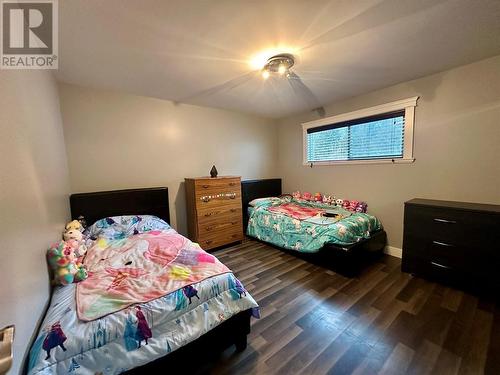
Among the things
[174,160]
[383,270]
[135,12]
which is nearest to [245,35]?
[135,12]

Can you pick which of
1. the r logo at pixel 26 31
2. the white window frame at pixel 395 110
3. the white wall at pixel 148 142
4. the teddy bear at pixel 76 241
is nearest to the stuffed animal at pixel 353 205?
the white window frame at pixel 395 110

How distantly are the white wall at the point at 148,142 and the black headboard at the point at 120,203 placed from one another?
7.2 inches

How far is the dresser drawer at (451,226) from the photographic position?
186 centimetres

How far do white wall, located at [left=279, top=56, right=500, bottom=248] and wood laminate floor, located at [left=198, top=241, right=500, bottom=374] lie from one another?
3.44ft

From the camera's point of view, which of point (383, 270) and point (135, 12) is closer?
point (135, 12)

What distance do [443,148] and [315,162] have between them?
5.77ft

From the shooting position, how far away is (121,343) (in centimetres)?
102

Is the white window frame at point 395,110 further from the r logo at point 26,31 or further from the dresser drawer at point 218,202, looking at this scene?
the r logo at point 26,31

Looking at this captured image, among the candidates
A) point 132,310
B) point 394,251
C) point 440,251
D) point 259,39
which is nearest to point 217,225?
point 132,310

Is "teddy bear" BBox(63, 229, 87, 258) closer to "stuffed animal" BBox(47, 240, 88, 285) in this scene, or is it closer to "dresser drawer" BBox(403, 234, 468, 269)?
"stuffed animal" BBox(47, 240, 88, 285)

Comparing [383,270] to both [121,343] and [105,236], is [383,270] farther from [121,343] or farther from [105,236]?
[105,236]

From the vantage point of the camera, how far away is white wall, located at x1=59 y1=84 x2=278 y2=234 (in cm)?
251

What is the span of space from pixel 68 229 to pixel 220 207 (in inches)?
71.4

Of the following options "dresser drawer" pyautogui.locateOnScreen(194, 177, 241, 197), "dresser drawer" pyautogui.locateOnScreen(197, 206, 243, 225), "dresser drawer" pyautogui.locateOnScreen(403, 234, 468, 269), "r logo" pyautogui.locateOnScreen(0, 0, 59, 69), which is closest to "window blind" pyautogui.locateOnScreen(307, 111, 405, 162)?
"dresser drawer" pyautogui.locateOnScreen(403, 234, 468, 269)
